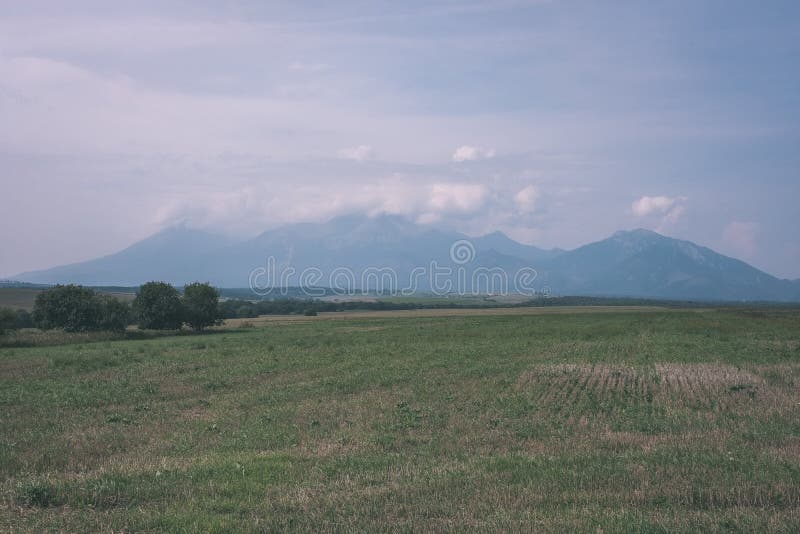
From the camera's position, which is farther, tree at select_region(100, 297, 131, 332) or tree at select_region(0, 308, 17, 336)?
tree at select_region(100, 297, 131, 332)

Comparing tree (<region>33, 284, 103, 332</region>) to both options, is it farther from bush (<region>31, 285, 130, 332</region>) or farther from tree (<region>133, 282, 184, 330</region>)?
tree (<region>133, 282, 184, 330</region>)

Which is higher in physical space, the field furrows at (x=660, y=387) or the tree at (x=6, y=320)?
the tree at (x=6, y=320)

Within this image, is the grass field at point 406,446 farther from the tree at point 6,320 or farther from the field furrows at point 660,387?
the tree at point 6,320

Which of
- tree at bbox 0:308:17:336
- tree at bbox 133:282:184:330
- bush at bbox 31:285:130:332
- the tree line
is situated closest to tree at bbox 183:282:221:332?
the tree line

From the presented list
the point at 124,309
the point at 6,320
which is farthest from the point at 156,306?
the point at 6,320

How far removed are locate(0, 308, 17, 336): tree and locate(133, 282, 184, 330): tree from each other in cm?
1951

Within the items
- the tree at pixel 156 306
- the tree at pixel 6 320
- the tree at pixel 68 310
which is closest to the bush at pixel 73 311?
the tree at pixel 68 310

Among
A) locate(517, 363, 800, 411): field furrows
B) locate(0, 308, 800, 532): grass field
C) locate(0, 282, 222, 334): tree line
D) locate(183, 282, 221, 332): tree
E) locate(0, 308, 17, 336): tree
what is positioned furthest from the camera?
locate(183, 282, 221, 332): tree

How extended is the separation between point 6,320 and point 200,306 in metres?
26.1

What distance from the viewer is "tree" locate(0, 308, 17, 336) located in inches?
2347

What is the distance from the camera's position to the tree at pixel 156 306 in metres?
81.4

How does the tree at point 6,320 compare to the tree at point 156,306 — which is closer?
the tree at point 6,320

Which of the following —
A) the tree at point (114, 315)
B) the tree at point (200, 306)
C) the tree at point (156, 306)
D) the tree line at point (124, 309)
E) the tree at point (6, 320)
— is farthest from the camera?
the tree at point (200, 306)

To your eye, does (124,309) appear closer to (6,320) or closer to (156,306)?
(156,306)
